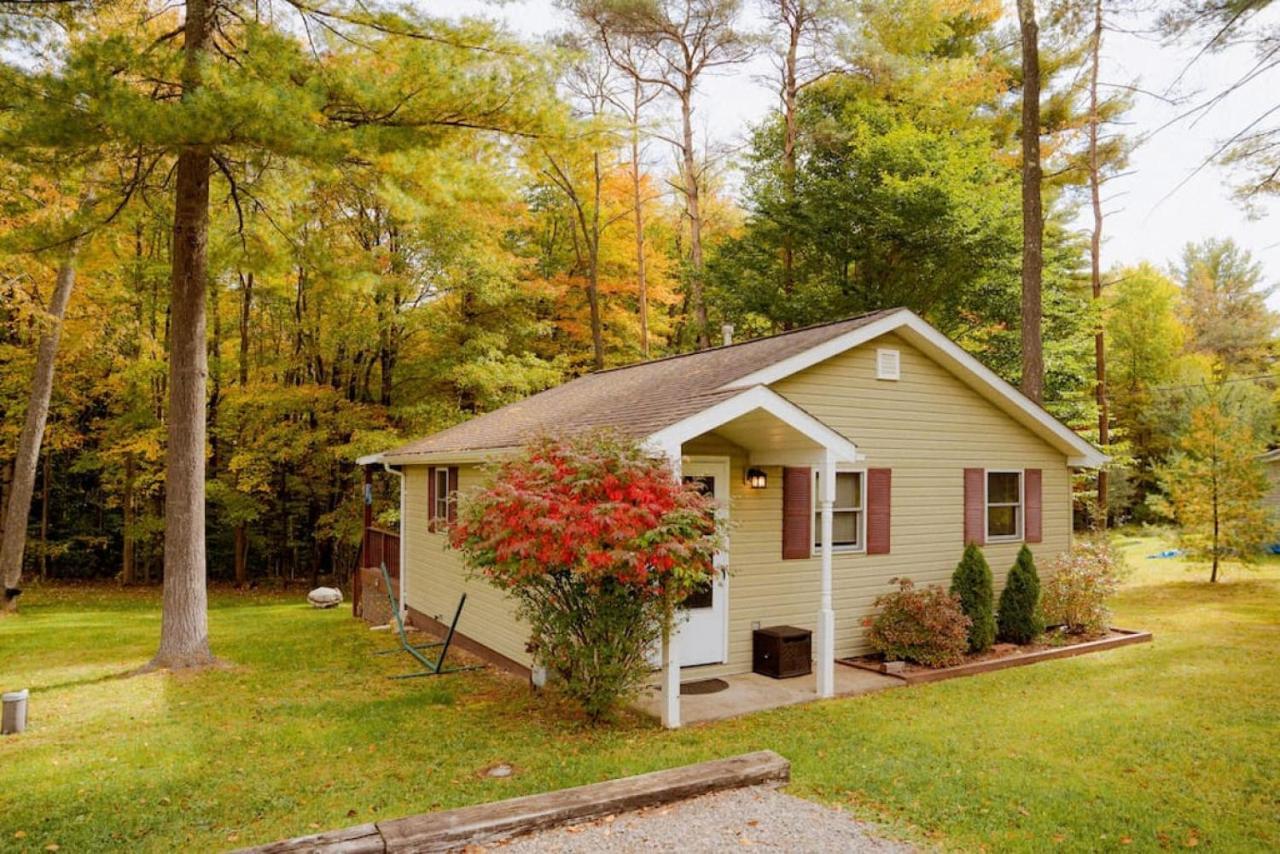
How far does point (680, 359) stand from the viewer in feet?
37.5

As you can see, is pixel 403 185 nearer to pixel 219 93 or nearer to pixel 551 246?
pixel 219 93

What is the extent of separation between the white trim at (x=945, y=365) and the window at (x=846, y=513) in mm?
1516

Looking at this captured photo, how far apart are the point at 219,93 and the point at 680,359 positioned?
6.55 m

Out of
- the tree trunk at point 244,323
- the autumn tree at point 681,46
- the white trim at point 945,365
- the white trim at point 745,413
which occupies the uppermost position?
the autumn tree at point 681,46

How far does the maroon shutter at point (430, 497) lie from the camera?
36.9ft

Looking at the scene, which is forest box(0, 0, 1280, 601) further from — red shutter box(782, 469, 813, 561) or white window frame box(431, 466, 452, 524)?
red shutter box(782, 469, 813, 561)

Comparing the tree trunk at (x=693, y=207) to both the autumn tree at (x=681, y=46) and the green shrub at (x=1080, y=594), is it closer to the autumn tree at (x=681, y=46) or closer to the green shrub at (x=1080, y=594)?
the autumn tree at (x=681, y=46)

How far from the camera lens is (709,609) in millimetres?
8172

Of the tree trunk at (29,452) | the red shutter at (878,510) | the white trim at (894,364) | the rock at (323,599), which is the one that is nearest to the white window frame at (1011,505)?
the red shutter at (878,510)

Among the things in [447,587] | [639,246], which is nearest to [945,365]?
[447,587]

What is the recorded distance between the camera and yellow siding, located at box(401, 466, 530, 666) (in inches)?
342

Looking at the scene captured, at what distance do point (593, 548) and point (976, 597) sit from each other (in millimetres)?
5425

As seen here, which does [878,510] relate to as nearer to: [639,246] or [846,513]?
[846,513]

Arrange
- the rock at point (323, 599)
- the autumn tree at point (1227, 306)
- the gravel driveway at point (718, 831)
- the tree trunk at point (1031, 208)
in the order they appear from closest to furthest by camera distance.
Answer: the gravel driveway at point (718, 831) < the tree trunk at point (1031, 208) < the rock at point (323, 599) < the autumn tree at point (1227, 306)
